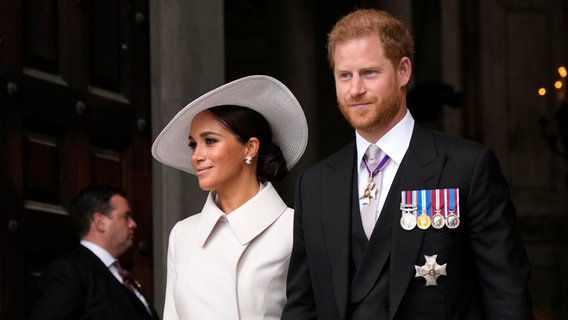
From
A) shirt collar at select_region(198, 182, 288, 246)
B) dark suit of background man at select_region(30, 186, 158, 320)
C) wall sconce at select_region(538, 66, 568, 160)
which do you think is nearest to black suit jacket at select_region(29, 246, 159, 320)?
dark suit of background man at select_region(30, 186, 158, 320)

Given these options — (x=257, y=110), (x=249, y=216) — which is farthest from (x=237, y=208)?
(x=257, y=110)

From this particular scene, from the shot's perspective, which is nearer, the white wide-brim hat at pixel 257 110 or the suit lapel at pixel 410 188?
the suit lapel at pixel 410 188

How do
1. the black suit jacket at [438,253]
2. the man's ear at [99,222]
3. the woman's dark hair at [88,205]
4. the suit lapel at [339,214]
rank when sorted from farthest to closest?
1. the man's ear at [99,222]
2. the woman's dark hair at [88,205]
3. the suit lapel at [339,214]
4. the black suit jacket at [438,253]

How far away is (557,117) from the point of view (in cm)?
1038

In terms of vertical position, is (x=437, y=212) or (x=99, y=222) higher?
(x=437, y=212)

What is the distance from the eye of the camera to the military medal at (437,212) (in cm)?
406

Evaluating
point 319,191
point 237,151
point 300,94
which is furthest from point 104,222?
point 300,94

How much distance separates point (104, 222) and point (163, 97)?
72 centimetres

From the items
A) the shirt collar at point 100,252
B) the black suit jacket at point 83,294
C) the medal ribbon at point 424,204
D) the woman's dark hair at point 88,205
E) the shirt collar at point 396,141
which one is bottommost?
the black suit jacket at point 83,294

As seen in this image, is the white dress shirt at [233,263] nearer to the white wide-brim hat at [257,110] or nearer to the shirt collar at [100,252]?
the white wide-brim hat at [257,110]

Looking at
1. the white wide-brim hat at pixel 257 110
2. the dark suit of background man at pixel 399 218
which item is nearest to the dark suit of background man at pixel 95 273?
the white wide-brim hat at pixel 257 110

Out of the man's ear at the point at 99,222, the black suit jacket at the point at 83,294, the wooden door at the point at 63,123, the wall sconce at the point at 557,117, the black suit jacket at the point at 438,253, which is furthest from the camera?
the wall sconce at the point at 557,117

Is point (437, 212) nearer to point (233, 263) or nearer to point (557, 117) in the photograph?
point (233, 263)

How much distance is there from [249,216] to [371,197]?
34.2 inches
